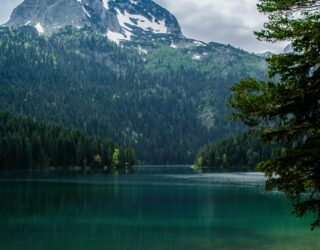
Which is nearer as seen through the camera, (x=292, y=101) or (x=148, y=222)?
(x=292, y=101)

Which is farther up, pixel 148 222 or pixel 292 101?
pixel 292 101

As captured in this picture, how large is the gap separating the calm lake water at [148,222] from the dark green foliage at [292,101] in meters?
22.2

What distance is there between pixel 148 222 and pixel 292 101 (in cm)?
3692

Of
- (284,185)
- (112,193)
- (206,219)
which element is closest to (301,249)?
(206,219)

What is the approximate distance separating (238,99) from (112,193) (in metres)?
70.9

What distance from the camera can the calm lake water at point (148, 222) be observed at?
4144 cm

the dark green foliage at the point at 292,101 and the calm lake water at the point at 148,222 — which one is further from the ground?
the dark green foliage at the point at 292,101

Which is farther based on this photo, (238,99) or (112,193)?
(112,193)

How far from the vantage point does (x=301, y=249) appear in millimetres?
39594

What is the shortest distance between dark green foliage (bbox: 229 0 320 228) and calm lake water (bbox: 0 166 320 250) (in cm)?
2218

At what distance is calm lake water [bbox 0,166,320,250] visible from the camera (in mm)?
41438

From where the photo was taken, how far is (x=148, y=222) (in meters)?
53.4

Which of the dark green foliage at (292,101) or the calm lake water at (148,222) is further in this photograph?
the calm lake water at (148,222)

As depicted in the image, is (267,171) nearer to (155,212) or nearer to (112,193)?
(155,212)
